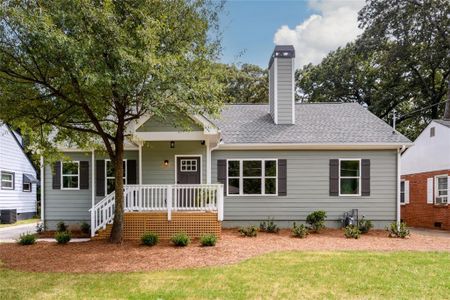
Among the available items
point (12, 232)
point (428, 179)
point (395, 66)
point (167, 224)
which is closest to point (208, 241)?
point (167, 224)

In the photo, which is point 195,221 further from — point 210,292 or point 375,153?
point 375,153

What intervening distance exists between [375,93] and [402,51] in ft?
13.0

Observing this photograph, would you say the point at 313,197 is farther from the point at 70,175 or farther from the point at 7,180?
the point at 7,180

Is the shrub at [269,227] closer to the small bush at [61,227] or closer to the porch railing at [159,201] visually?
the porch railing at [159,201]

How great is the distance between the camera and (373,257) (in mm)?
8281

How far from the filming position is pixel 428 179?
51.3 feet

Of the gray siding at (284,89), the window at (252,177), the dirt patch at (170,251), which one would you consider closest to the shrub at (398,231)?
the dirt patch at (170,251)

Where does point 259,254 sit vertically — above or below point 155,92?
below

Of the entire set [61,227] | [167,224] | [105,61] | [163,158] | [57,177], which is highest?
[105,61]

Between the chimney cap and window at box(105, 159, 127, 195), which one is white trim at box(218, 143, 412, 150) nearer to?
window at box(105, 159, 127, 195)

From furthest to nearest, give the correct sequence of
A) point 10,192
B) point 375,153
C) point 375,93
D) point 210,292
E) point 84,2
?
point 375,93 → point 10,192 → point 375,153 → point 84,2 → point 210,292

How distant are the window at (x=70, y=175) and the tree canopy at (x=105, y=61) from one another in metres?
3.36

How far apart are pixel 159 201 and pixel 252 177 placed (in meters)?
3.57

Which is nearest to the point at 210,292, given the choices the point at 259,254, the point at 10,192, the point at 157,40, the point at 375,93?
the point at 259,254
